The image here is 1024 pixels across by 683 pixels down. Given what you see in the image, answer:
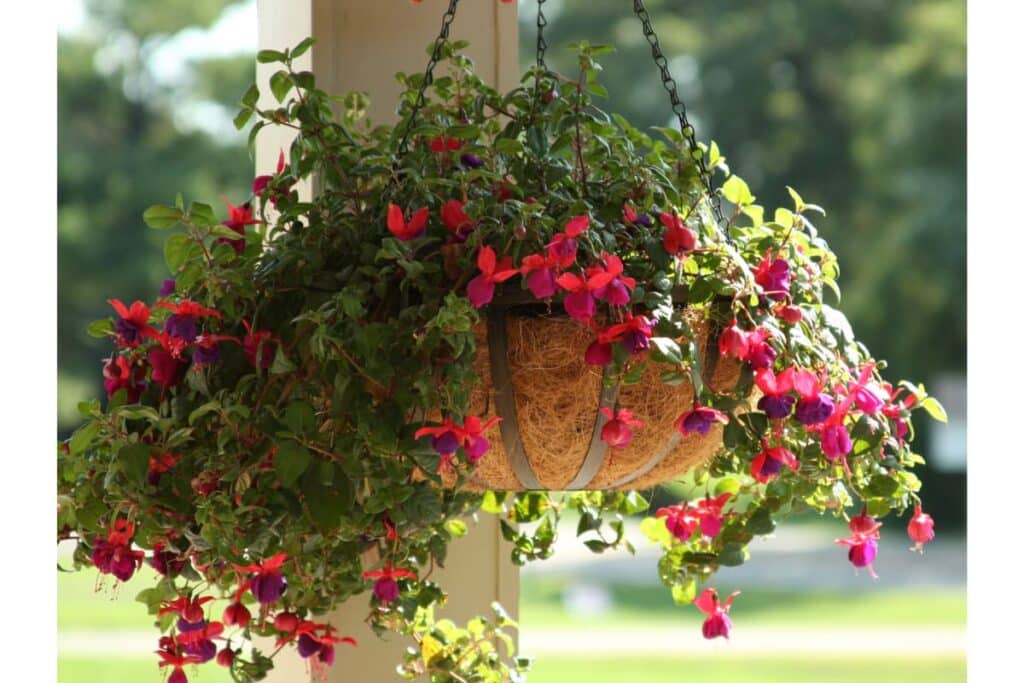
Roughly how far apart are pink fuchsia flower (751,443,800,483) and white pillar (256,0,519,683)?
400mm

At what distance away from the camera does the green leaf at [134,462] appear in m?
0.67

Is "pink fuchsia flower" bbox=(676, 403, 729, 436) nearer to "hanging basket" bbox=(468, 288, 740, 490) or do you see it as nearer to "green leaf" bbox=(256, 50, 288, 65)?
"hanging basket" bbox=(468, 288, 740, 490)

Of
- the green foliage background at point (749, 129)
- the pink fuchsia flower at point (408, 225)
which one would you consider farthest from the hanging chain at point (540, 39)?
the green foliage background at point (749, 129)

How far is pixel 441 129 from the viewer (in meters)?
0.82

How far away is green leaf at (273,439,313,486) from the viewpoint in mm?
649

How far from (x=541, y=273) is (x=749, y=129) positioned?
8986mm

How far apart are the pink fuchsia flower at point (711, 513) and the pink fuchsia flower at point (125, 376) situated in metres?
0.39

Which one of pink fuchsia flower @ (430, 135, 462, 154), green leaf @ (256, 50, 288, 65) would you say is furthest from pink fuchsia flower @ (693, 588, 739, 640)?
green leaf @ (256, 50, 288, 65)

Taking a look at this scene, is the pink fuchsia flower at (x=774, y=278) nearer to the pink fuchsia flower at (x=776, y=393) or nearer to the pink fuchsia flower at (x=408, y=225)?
the pink fuchsia flower at (x=776, y=393)

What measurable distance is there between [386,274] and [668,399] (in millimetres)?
190

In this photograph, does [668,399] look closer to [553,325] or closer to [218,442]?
[553,325]

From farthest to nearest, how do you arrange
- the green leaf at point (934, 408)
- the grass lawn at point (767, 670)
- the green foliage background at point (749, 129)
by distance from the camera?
the green foliage background at point (749, 129) < the grass lawn at point (767, 670) < the green leaf at point (934, 408)

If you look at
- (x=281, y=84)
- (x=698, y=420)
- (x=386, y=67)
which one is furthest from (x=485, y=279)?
(x=386, y=67)

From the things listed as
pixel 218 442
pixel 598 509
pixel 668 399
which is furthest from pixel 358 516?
pixel 598 509
